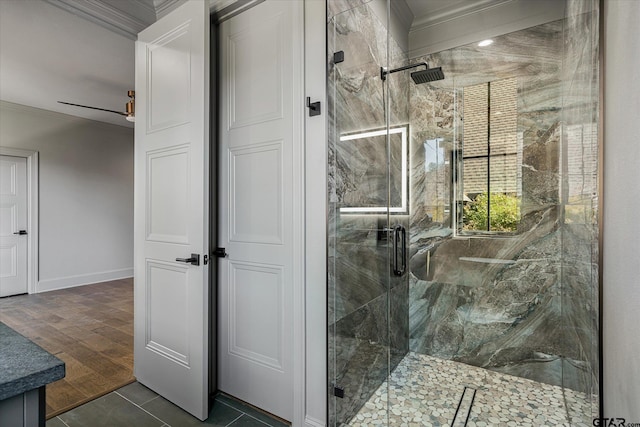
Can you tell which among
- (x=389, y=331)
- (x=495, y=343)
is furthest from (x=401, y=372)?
(x=495, y=343)

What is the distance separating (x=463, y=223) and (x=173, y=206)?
7.03 feet

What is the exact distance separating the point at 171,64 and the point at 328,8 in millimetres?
1049

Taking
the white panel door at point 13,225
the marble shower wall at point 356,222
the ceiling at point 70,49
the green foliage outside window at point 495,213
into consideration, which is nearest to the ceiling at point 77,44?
the ceiling at point 70,49

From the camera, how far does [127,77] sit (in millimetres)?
3830

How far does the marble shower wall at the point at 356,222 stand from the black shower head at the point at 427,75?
1.64ft

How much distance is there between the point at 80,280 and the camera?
17.1ft

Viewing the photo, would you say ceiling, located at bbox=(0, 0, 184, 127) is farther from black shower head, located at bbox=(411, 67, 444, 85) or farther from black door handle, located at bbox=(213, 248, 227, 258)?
black shower head, located at bbox=(411, 67, 444, 85)

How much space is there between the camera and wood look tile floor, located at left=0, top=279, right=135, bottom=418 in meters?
2.18

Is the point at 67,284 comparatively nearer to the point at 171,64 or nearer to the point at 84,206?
the point at 84,206

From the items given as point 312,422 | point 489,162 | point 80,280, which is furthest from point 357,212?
point 80,280

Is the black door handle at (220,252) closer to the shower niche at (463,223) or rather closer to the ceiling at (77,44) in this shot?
the shower niche at (463,223)

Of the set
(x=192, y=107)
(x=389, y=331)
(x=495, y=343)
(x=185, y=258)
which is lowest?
(x=495, y=343)

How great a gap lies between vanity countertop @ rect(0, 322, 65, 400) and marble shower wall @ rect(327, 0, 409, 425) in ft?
3.77

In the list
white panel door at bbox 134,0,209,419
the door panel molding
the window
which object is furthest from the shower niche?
the door panel molding
